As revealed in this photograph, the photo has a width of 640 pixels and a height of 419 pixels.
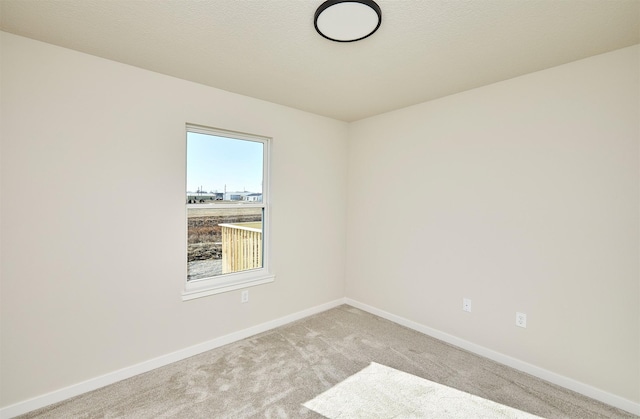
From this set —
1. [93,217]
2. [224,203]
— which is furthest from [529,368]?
[93,217]

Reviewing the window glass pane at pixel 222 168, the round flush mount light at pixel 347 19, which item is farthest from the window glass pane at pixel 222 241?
the round flush mount light at pixel 347 19

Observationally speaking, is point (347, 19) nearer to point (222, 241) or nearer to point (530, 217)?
point (530, 217)

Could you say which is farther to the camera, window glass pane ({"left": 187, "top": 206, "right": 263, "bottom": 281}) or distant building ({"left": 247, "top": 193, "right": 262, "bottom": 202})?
distant building ({"left": 247, "top": 193, "right": 262, "bottom": 202})

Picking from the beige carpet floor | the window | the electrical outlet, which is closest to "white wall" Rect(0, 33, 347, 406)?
the window

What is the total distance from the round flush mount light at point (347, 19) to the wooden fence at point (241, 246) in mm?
2018

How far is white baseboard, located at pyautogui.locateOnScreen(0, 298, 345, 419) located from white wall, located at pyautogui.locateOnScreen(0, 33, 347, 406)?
0.16 feet

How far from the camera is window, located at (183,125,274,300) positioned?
277 cm

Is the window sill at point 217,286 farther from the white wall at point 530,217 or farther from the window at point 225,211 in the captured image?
the white wall at point 530,217

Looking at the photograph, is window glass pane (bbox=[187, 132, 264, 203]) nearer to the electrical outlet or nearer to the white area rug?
the white area rug

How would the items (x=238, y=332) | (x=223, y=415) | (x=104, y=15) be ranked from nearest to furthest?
1. (x=104, y=15)
2. (x=223, y=415)
3. (x=238, y=332)

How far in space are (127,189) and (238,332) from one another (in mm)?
1677

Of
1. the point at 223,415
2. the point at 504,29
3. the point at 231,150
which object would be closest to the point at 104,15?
the point at 231,150

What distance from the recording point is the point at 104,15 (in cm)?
169

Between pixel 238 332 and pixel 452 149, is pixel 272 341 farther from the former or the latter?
pixel 452 149
